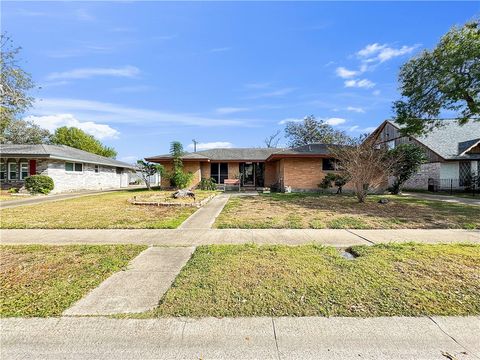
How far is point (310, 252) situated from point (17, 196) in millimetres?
19203

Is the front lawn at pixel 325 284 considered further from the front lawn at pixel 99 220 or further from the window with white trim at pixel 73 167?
the window with white trim at pixel 73 167

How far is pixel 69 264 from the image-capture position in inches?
172

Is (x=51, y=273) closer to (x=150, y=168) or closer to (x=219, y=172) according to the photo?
(x=150, y=168)

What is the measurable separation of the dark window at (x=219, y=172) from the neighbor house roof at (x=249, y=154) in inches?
28.8

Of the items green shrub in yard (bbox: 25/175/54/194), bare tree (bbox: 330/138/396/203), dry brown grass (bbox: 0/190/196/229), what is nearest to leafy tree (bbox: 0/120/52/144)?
green shrub in yard (bbox: 25/175/54/194)

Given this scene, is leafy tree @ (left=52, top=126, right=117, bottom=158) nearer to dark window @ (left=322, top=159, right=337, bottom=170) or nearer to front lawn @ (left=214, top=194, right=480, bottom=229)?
dark window @ (left=322, top=159, right=337, bottom=170)

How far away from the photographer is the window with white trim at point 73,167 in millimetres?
21212

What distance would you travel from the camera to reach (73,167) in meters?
22.0

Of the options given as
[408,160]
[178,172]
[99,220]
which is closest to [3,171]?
[178,172]

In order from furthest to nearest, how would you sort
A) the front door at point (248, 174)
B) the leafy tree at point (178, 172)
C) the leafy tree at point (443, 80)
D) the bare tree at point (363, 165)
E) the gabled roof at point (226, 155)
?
the front door at point (248, 174), the gabled roof at point (226, 155), the leafy tree at point (178, 172), the leafy tree at point (443, 80), the bare tree at point (363, 165)

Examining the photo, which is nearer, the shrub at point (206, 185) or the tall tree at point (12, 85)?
the tall tree at point (12, 85)

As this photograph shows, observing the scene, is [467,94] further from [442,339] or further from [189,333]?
[189,333]

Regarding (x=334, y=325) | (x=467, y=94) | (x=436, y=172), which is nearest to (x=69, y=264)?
(x=334, y=325)

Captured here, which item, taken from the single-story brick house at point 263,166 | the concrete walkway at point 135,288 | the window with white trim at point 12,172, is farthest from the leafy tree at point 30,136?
the concrete walkway at point 135,288
